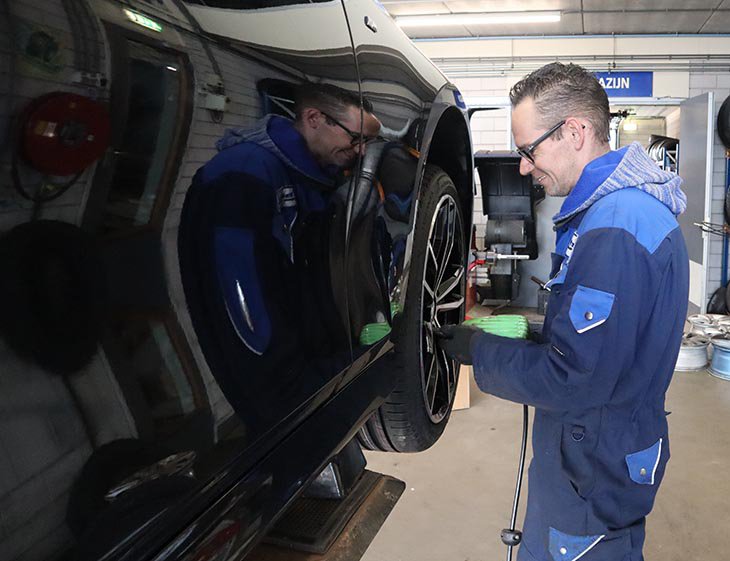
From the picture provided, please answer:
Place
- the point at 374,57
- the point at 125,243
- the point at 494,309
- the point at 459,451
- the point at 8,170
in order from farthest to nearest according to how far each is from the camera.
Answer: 1. the point at 494,309
2. the point at 459,451
3. the point at 374,57
4. the point at 125,243
5. the point at 8,170

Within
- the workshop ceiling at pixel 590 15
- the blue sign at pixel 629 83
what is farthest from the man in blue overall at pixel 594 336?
the blue sign at pixel 629 83

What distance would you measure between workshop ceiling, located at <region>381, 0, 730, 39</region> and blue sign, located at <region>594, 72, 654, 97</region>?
568 mm

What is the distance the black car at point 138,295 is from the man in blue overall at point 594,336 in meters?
0.51

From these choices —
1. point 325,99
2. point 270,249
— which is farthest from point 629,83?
point 270,249

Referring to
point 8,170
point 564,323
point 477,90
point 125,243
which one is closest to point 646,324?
point 564,323

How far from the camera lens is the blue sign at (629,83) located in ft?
30.0

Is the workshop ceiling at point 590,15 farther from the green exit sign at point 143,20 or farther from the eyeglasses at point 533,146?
the green exit sign at point 143,20

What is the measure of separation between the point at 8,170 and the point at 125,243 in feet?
0.44

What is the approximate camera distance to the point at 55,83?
0.52m

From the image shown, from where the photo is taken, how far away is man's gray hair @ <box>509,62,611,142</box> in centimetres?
140

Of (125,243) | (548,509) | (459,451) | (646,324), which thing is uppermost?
(125,243)

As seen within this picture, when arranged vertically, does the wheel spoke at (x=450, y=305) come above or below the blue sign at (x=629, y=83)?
below

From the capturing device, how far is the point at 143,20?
2.01 feet

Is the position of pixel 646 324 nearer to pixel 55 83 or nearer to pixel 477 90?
pixel 55 83
